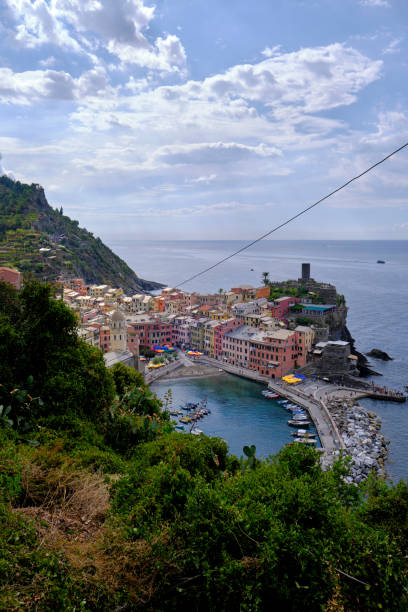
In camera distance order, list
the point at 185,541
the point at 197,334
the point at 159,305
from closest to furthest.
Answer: the point at 185,541, the point at 197,334, the point at 159,305

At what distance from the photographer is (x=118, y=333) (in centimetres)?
2227

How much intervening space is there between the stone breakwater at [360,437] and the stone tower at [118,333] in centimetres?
1170

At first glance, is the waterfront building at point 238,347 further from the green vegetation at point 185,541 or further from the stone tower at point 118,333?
the green vegetation at point 185,541

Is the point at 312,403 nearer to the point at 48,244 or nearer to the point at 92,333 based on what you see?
the point at 92,333

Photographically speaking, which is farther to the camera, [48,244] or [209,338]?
[48,244]

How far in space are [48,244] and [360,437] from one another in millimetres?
41088

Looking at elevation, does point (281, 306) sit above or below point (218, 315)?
above

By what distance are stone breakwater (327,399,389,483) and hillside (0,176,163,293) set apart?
97.1 feet

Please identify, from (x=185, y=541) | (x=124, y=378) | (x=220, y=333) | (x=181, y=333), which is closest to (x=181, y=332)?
(x=181, y=333)

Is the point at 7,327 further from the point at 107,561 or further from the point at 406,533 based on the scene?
the point at 406,533

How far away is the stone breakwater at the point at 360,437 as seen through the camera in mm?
14141

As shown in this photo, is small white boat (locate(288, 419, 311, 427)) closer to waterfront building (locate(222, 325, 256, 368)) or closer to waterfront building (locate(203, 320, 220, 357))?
waterfront building (locate(222, 325, 256, 368))

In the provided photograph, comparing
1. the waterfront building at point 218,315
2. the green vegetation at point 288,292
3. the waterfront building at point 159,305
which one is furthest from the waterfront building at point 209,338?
the waterfront building at point 159,305

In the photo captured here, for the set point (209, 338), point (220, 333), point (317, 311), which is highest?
point (317, 311)
